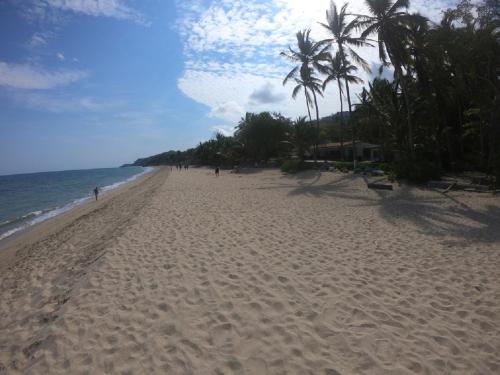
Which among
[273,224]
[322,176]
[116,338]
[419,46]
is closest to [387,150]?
[322,176]

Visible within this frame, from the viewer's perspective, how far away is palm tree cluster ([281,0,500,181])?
1473cm

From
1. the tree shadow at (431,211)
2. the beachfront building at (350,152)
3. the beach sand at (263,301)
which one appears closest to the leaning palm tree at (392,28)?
the tree shadow at (431,211)

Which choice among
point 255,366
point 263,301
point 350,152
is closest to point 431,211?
point 263,301

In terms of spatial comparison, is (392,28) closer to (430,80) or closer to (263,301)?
(430,80)

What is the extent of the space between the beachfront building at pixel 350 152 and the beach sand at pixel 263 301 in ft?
88.7

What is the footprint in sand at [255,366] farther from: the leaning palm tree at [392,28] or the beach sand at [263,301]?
the leaning palm tree at [392,28]

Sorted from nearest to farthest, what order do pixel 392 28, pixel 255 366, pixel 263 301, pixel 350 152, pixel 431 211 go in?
pixel 255 366
pixel 263 301
pixel 431 211
pixel 392 28
pixel 350 152

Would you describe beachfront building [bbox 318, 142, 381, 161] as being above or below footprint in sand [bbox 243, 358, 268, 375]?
above

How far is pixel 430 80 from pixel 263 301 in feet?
72.7

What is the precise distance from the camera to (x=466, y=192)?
43.3 feet

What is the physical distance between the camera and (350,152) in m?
35.6

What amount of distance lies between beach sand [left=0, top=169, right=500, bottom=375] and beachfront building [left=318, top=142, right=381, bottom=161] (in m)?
27.0

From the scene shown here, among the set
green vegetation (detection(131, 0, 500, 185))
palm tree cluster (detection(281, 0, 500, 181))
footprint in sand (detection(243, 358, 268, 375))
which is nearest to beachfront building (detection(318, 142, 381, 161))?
green vegetation (detection(131, 0, 500, 185))

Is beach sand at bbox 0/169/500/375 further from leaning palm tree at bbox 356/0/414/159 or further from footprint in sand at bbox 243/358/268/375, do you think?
leaning palm tree at bbox 356/0/414/159
